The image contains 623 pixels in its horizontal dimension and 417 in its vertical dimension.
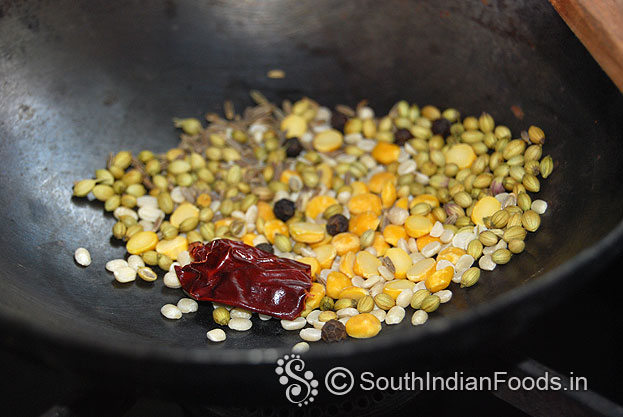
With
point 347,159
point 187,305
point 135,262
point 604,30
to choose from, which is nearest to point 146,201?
point 135,262

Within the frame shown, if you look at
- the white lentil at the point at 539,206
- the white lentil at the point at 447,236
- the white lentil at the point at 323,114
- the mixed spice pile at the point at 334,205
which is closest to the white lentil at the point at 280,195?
the mixed spice pile at the point at 334,205

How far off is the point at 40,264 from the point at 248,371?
508mm

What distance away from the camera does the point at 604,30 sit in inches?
32.8

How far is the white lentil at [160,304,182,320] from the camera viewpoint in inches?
37.0

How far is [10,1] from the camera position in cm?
104

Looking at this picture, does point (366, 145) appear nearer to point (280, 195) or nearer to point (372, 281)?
point (280, 195)

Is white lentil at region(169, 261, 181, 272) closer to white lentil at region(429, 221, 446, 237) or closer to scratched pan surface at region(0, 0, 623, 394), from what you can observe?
scratched pan surface at region(0, 0, 623, 394)

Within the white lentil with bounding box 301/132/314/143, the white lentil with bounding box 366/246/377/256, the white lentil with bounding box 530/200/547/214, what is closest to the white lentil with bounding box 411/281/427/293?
the white lentil with bounding box 366/246/377/256

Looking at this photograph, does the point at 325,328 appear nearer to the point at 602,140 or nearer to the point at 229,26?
the point at 602,140

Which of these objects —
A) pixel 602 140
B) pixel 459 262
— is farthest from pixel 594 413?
pixel 602 140

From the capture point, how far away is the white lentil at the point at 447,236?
103 centimetres

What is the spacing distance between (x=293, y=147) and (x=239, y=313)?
42cm

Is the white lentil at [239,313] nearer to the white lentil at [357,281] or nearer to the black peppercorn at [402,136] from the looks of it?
the white lentil at [357,281]

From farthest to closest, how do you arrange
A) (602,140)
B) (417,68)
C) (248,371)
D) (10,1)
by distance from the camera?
(417,68)
(10,1)
(602,140)
(248,371)
